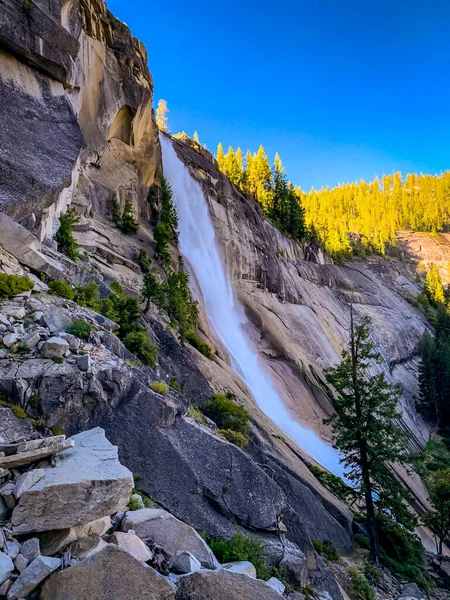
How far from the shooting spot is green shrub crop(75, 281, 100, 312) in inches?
514

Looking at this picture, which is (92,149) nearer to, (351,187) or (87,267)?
(87,267)

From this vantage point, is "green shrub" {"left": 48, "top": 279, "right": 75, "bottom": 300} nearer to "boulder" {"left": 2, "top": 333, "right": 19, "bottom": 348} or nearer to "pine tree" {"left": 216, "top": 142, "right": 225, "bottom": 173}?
"boulder" {"left": 2, "top": 333, "right": 19, "bottom": 348}

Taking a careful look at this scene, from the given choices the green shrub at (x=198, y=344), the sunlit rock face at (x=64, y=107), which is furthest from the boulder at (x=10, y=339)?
the green shrub at (x=198, y=344)

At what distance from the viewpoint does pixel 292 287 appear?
153 feet

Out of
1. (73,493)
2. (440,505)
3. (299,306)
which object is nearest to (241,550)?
(73,493)

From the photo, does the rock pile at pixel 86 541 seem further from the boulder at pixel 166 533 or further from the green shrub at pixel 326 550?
the green shrub at pixel 326 550

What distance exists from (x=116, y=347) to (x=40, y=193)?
6.96 m

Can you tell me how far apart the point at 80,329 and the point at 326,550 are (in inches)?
484

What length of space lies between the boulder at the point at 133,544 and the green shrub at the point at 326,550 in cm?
1016

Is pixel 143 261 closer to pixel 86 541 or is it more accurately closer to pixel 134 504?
pixel 134 504

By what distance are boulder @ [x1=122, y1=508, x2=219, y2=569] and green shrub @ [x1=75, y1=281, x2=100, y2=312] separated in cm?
814

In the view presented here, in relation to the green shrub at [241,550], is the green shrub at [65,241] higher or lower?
higher

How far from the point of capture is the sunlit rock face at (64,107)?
13.8 m

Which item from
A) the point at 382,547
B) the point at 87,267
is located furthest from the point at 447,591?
the point at 87,267
